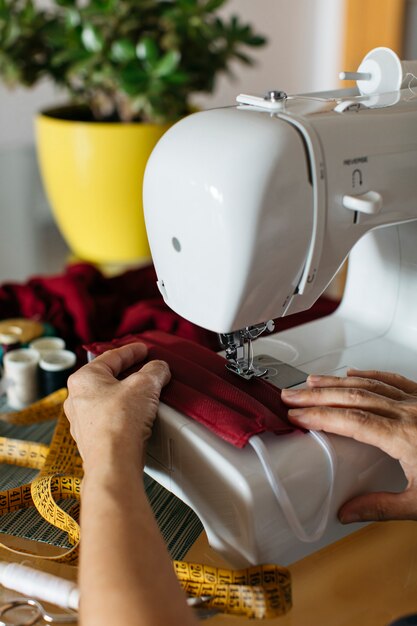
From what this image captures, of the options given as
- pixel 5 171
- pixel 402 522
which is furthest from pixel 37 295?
pixel 5 171

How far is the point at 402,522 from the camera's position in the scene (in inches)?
46.8

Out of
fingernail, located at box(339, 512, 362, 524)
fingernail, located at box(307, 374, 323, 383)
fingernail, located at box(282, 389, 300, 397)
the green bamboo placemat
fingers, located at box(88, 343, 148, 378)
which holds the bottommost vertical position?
the green bamboo placemat

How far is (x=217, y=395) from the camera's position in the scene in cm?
116

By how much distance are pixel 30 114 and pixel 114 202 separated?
4.38 ft

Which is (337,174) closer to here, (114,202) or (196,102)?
(114,202)

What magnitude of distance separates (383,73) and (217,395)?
607 millimetres

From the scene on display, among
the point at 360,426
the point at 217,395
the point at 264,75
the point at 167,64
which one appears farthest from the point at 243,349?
the point at 264,75

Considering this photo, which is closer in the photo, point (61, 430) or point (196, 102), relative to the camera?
point (61, 430)

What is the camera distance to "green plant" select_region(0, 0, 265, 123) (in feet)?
7.72

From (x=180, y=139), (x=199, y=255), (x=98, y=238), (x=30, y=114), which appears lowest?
(x=98, y=238)

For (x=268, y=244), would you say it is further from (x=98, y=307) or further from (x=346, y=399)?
(x=98, y=307)

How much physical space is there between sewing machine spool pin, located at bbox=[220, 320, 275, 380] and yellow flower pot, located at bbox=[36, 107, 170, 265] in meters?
1.36

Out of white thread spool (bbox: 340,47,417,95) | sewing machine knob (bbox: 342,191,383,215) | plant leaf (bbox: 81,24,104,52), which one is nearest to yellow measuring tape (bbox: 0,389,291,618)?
sewing machine knob (bbox: 342,191,383,215)

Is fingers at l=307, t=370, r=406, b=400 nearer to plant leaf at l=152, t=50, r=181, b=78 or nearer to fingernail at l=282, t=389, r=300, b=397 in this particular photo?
fingernail at l=282, t=389, r=300, b=397
